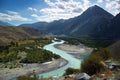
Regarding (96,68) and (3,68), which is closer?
(96,68)

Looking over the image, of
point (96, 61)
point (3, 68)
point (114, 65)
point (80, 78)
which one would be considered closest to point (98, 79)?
point (80, 78)

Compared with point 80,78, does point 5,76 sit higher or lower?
lower

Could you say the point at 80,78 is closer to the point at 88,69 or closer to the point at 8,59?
the point at 88,69

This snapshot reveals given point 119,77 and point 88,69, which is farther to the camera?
point 88,69

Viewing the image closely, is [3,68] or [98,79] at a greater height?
[98,79]

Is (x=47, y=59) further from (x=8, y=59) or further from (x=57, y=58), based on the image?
(x=8, y=59)

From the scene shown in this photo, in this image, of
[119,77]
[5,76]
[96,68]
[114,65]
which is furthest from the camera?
[5,76]

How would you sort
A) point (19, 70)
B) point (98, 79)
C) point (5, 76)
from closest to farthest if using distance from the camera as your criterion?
point (98, 79) < point (5, 76) < point (19, 70)

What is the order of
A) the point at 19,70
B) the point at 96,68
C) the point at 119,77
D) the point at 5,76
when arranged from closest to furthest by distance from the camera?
the point at 119,77, the point at 96,68, the point at 5,76, the point at 19,70

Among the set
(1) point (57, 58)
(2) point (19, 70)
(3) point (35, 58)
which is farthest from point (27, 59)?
(2) point (19, 70)
